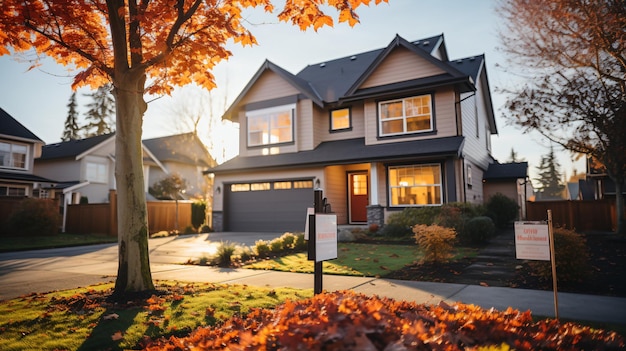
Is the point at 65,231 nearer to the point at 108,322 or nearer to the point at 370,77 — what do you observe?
the point at 370,77

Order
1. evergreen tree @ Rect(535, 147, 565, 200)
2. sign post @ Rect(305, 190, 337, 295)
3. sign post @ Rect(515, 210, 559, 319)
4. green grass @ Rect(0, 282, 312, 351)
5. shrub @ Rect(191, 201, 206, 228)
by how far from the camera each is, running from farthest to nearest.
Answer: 1. evergreen tree @ Rect(535, 147, 565, 200)
2. shrub @ Rect(191, 201, 206, 228)
3. sign post @ Rect(515, 210, 559, 319)
4. sign post @ Rect(305, 190, 337, 295)
5. green grass @ Rect(0, 282, 312, 351)

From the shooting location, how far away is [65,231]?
20.9 m

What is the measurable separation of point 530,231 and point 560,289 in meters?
2.30

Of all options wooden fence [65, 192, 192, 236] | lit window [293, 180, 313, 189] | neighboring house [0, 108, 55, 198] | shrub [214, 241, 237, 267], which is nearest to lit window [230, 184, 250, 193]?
lit window [293, 180, 313, 189]

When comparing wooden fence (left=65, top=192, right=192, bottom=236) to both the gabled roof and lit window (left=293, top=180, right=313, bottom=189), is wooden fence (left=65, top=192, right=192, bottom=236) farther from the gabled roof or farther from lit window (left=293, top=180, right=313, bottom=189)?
lit window (left=293, top=180, right=313, bottom=189)

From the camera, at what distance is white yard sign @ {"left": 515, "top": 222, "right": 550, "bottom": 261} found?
4.15 metres

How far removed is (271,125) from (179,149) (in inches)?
810

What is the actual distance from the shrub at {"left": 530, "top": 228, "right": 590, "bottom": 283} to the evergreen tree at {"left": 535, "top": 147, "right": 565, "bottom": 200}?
274 ft

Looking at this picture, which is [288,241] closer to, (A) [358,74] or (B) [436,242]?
(B) [436,242]

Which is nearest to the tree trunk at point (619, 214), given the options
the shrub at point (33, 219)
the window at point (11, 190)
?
the shrub at point (33, 219)

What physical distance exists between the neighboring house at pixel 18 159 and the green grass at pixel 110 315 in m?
22.9

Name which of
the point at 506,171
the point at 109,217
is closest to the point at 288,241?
the point at 109,217

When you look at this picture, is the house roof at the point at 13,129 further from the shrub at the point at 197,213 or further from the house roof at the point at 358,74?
the house roof at the point at 358,74

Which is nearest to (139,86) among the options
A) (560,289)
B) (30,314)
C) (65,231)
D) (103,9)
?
(103,9)
